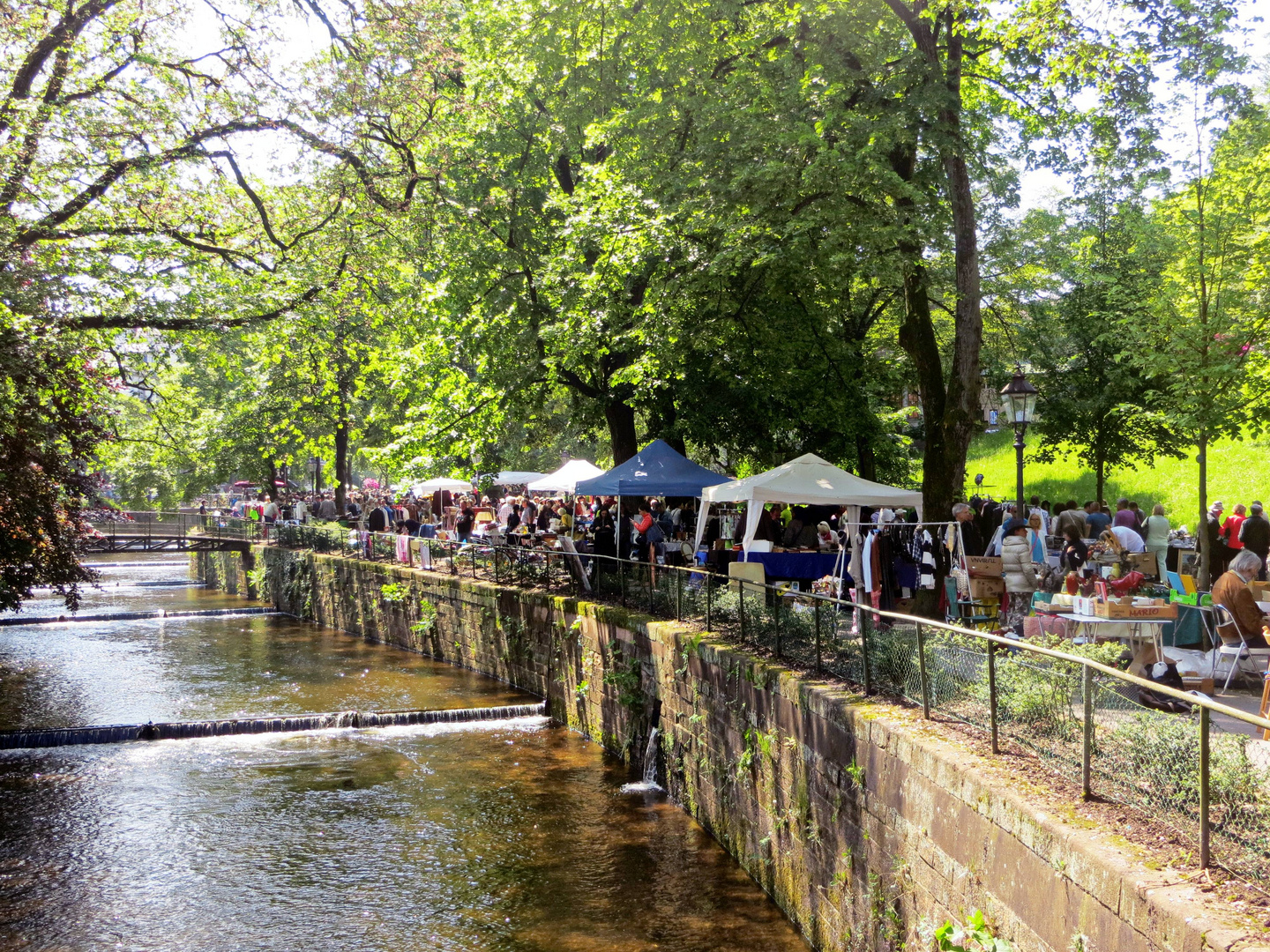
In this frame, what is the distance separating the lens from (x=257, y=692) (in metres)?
20.1

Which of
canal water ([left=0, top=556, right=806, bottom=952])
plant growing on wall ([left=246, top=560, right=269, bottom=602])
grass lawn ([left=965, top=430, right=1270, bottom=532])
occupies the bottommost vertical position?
canal water ([left=0, top=556, right=806, bottom=952])

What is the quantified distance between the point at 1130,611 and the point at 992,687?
3.50 m

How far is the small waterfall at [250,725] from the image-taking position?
1655 cm

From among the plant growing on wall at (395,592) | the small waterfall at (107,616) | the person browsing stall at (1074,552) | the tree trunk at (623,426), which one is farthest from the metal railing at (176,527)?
the person browsing stall at (1074,552)

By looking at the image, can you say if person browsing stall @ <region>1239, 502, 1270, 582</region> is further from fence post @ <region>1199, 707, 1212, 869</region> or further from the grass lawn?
fence post @ <region>1199, 707, 1212, 869</region>

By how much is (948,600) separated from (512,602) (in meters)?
9.27

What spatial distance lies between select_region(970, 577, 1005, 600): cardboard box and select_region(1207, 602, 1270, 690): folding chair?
2.33 m

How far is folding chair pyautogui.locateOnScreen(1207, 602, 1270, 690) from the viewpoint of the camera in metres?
9.53

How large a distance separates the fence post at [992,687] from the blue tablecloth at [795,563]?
8419 millimetres

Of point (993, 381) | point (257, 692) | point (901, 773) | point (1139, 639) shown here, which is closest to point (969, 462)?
point (993, 381)

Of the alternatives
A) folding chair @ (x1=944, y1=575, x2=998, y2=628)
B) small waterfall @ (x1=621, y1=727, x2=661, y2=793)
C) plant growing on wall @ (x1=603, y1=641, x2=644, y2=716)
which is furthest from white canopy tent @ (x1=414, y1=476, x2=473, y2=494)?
folding chair @ (x1=944, y1=575, x2=998, y2=628)

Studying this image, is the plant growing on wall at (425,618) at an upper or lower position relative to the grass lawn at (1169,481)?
lower

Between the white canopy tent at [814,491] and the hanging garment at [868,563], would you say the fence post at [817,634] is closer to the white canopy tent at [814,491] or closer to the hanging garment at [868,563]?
the hanging garment at [868,563]

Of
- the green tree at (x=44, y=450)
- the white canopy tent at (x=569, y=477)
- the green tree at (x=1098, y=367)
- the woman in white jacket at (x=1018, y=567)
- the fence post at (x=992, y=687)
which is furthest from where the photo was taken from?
Result: the green tree at (x=1098, y=367)
